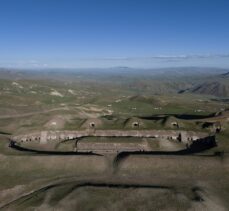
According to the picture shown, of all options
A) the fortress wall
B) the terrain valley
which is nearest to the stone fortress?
the fortress wall

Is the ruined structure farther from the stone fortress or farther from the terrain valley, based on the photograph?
the terrain valley

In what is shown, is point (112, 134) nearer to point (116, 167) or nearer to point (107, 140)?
point (107, 140)

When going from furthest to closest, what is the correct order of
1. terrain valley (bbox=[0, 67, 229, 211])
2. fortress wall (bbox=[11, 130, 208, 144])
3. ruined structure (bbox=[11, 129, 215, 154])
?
fortress wall (bbox=[11, 130, 208, 144])
ruined structure (bbox=[11, 129, 215, 154])
terrain valley (bbox=[0, 67, 229, 211])

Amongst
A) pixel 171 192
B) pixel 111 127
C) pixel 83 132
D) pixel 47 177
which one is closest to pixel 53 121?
pixel 83 132

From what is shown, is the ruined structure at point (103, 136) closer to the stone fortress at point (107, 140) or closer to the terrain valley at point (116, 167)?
the stone fortress at point (107, 140)

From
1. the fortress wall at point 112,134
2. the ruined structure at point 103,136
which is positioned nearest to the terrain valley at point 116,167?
the fortress wall at point 112,134

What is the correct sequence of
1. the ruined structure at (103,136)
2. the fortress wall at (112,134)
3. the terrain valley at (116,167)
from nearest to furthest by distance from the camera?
the terrain valley at (116,167), the ruined structure at (103,136), the fortress wall at (112,134)

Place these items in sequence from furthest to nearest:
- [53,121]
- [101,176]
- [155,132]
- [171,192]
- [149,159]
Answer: [53,121], [155,132], [149,159], [101,176], [171,192]

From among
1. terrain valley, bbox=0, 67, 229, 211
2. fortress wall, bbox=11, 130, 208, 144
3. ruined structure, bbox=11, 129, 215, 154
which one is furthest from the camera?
fortress wall, bbox=11, 130, 208, 144

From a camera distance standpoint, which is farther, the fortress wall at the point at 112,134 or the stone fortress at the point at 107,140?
the fortress wall at the point at 112,134

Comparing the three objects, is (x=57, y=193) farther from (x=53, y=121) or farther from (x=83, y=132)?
(x=53, y=121)

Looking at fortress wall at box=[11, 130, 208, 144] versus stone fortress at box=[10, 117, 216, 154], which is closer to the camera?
stone fortress at box=[10, 117, 216, 154]
